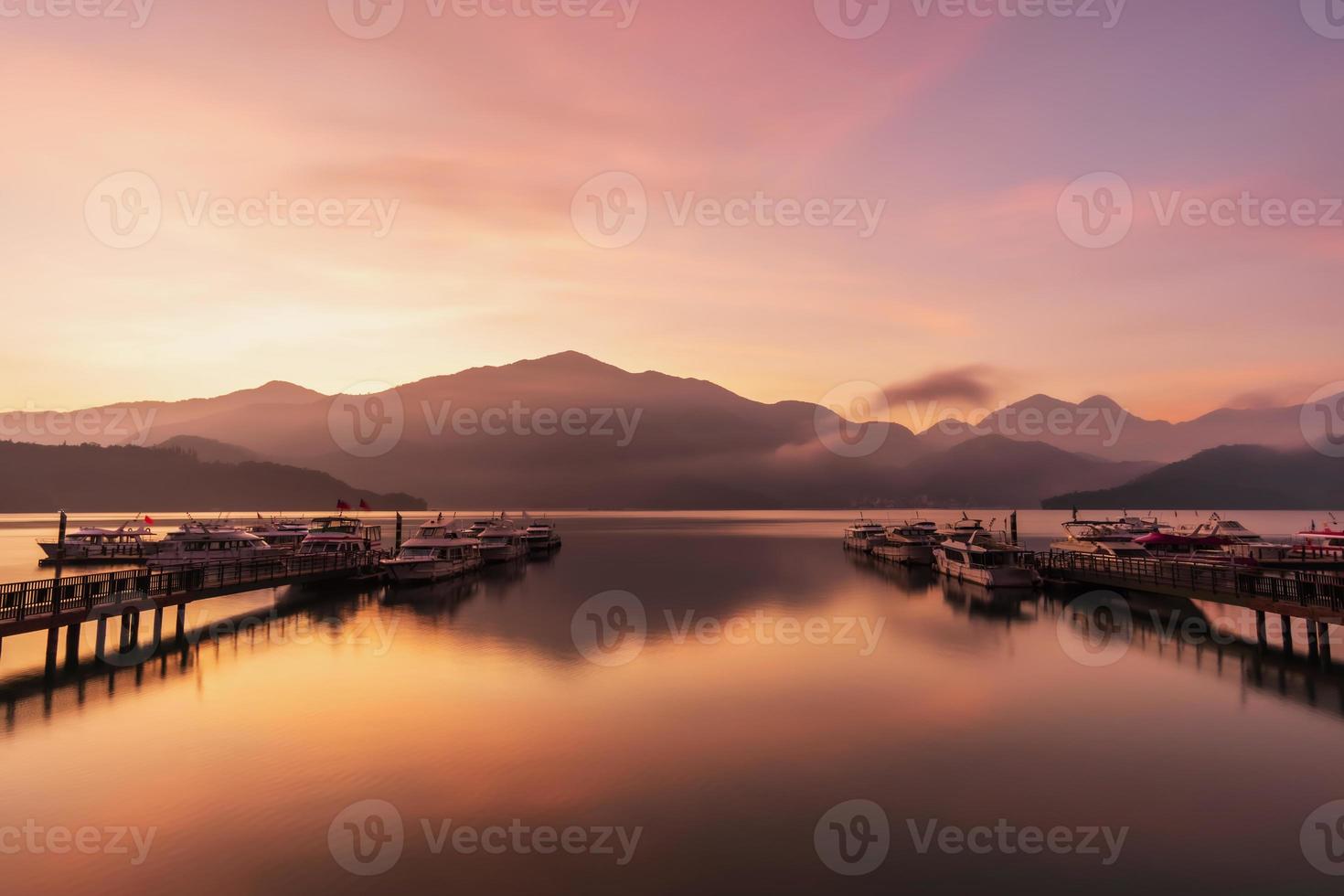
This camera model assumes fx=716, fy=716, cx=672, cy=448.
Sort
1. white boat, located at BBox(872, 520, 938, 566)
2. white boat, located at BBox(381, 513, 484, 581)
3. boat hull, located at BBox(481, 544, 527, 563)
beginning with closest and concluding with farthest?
white boat, located at BBox(381, 513, 484, 581)
white boat, located at BBox(872, 520, 938, 566)
boat hull, located at BBox(481, 544, 527, 563)

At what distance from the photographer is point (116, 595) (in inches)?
1388

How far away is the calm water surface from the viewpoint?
15.9 metres

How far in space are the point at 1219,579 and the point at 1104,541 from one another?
112 ft

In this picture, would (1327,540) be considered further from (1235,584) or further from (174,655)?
(174,655)

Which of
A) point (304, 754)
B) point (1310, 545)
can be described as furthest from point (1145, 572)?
point (304, 754)

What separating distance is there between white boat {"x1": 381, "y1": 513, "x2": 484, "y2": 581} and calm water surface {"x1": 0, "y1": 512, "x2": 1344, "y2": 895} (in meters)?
21.1

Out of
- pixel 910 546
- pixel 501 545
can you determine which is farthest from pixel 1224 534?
pixel 501 545

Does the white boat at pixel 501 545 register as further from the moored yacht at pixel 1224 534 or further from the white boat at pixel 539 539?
the moored yacht at pixel 1224 534

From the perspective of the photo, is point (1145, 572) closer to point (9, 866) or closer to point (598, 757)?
point (598, 757)

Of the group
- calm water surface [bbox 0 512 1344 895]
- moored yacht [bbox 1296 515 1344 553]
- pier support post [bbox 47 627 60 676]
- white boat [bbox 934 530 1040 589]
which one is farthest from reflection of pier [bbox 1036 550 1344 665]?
pier support post [bbox 47 627 60 676]

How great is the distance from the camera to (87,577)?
34.7 m

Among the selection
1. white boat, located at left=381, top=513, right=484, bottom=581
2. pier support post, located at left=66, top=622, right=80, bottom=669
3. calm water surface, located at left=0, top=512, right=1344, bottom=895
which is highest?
white boat, located at left=381, top=513, right=484, bottom=581

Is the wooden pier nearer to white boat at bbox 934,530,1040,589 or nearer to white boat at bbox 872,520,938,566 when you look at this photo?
white boat at bbox 934,530,1040,589

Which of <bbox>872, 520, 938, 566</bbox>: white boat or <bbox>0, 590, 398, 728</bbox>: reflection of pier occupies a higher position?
<bbox>872, 520, 938, 566</bbox>: white boat
